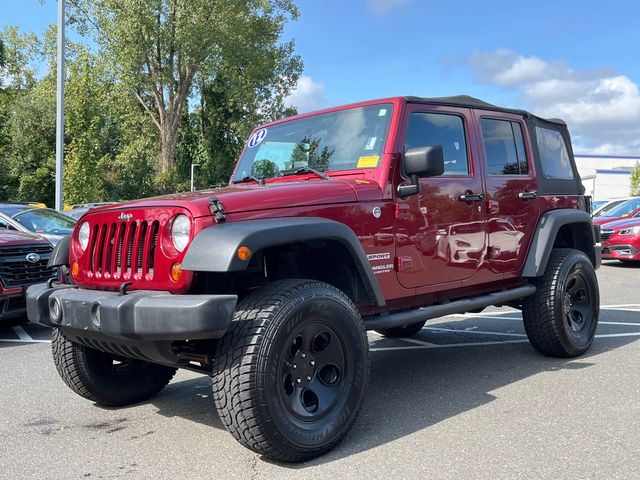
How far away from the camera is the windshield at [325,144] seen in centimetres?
419

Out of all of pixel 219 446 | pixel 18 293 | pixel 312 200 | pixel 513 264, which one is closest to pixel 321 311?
pixel 312 200

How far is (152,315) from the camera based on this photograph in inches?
115

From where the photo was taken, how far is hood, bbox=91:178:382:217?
328 centimetres

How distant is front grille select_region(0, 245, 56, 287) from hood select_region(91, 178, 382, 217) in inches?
139

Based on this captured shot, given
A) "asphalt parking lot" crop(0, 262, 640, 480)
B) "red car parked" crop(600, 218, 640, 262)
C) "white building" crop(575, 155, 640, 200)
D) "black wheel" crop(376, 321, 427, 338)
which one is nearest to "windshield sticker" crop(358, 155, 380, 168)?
"asphalt parking lot" crop(0, 262, 640, 480)

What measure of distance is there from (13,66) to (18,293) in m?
48.5

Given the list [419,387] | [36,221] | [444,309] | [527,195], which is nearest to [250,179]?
[444,309]

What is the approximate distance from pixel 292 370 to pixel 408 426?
0.94 meters

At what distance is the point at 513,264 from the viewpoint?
16.5 feet

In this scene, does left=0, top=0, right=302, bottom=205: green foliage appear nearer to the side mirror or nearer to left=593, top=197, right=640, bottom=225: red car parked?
left=593, top=197, right=640, bottom=225: red car parked

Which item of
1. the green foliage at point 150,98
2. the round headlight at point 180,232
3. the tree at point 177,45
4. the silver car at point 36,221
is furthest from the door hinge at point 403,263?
the tree at point 177,45

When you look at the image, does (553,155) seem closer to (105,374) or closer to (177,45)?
(105,374)

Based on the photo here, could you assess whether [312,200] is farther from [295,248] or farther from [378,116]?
[378,116]

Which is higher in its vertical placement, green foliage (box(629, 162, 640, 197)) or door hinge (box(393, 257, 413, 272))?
green foliage (box(629, 162, 640, 197))
